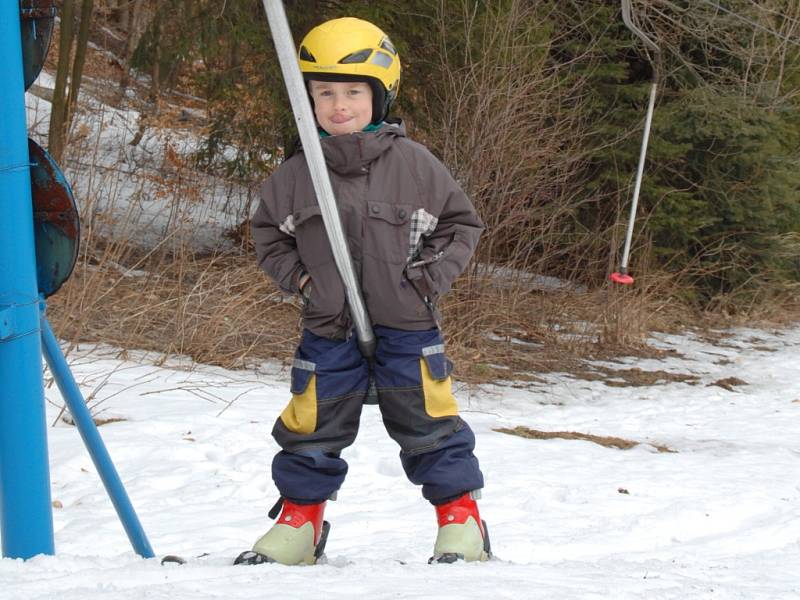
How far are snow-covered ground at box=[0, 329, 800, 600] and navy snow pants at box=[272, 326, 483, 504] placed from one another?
267 mm

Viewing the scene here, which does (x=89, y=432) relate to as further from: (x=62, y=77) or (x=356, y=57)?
(x=62, y=77)

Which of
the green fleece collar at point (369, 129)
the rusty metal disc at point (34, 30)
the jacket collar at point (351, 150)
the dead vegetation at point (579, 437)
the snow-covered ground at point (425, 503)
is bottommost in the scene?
the dead vegetation at point (579, 437)

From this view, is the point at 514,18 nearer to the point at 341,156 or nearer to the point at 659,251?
the point at 659,251

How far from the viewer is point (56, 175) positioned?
2275 mm

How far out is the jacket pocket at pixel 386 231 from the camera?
2779 mm

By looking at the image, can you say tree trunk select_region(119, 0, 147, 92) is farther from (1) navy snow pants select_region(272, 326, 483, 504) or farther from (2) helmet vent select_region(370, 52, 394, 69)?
(1) navy snow pants select_region(272, 326, 483, 504)

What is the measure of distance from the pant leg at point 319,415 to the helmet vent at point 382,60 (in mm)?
754

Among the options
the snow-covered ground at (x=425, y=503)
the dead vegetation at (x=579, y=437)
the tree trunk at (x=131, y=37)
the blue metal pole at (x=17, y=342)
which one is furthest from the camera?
the tree trunk at (x=131, y=37)

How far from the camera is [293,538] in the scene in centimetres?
288

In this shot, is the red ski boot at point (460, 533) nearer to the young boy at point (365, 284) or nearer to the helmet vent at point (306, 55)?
the young boy at point (365, 284)

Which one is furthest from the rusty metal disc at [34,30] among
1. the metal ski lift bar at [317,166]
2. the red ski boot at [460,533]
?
the red ski boot at [460,533]

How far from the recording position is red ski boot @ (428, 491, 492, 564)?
284 cm

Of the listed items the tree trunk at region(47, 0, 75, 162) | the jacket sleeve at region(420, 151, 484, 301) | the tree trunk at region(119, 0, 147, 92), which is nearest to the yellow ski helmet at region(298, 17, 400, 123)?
the jacket sleeve at region(420, 151, 484, 301)

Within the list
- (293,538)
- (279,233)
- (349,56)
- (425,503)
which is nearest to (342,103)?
(349,56)
